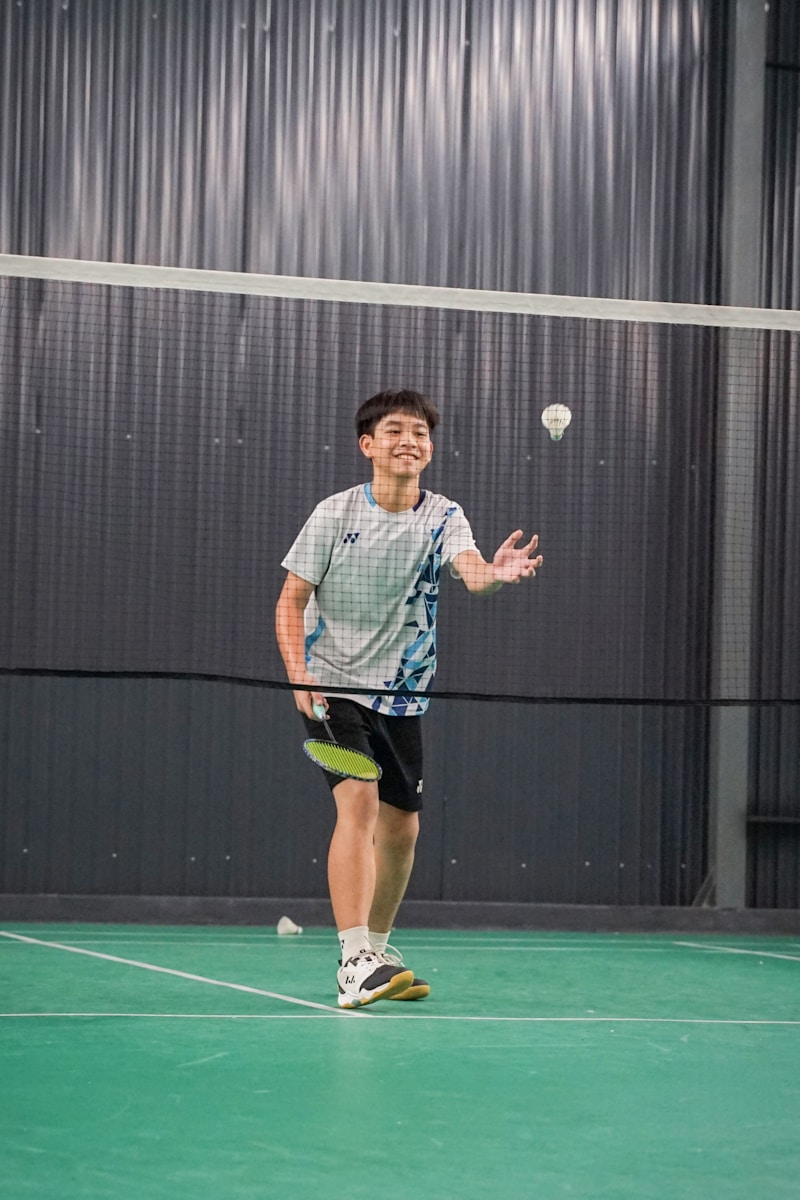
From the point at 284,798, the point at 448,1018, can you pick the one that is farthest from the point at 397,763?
the point at 284,798

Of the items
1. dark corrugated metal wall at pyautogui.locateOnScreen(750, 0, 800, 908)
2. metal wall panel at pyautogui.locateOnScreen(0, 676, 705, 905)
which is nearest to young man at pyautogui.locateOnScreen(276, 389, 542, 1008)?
metal wall panel at pyautogui.locateOnScreen(0, 676, 705, 905)

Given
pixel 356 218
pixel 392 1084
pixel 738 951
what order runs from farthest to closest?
pixel 356 218 < pixel 738 951 < pixel 392 1084

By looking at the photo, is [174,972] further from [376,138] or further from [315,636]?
[376,138]

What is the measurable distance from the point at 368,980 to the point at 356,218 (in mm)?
4398

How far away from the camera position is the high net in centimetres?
714

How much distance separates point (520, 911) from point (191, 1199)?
5.11 meters

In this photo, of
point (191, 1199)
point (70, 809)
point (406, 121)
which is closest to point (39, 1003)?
point (191, 1199)

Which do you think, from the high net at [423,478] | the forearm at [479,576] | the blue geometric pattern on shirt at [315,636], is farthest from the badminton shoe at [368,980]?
the high net at [423,478]

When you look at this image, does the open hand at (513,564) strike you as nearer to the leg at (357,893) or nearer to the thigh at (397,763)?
the thigh at (397,763)

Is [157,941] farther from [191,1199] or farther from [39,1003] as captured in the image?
[191,1199]

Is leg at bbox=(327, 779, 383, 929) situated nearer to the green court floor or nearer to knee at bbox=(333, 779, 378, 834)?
knee at bbox=(333, 779, 378, 834)

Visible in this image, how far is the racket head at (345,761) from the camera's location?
4.46m

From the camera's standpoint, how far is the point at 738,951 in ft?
21.5

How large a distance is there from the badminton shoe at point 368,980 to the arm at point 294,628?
2.54 feet
